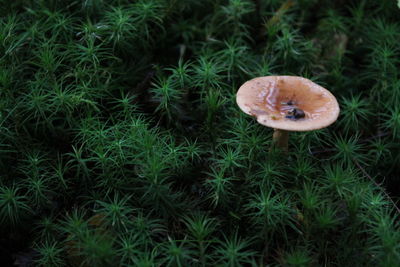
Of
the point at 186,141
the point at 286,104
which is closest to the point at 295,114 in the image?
the point at 286,104

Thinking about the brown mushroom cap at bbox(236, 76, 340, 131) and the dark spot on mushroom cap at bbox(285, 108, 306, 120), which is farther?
the dark spot on mushroom cap at bbox(285, 108, 306, 120)

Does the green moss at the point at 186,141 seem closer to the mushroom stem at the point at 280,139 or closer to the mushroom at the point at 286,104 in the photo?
the mushroom stem at the point at 280,139

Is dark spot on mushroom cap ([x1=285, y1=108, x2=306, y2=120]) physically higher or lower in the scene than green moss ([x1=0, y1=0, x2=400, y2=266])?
higher

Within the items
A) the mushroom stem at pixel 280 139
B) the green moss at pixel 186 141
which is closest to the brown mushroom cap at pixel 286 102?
the mushroom stem at pixel 280 139

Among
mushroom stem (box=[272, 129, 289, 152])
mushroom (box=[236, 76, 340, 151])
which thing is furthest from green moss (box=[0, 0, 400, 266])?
mushroom (box=[236, 76, 340, 151])

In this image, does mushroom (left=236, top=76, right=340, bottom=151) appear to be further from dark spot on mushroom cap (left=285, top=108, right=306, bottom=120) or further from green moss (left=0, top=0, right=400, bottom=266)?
green moss (left=0, top=0, right=400, bottom=266)

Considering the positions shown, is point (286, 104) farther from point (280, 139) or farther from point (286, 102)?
point (280, 139)

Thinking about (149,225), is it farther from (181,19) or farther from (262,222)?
(181,19)

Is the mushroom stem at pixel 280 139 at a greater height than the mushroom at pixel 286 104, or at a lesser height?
lesser
